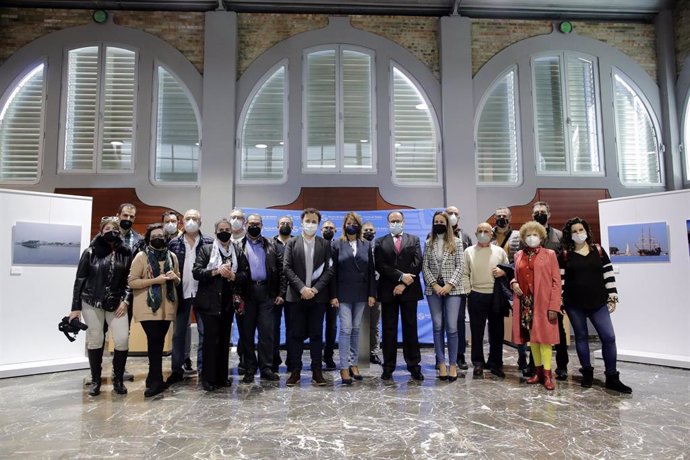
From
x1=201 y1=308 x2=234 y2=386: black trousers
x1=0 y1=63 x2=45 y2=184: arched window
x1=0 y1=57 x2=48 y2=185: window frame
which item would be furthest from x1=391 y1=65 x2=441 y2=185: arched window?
x1=0 y1=63 x2=45 y2=184: arched window

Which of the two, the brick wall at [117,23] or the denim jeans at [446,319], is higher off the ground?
the brick wall at [117,23]

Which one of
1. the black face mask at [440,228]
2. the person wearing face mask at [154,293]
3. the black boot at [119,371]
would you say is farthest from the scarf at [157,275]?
the black face mask at [440,228]

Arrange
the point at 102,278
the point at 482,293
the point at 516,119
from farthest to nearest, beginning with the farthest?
1. the point at 516,119
2. the point at 482,293
3. the point at 102,278

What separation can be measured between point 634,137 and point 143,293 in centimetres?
792

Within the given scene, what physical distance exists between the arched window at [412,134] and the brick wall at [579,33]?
1.14 metres

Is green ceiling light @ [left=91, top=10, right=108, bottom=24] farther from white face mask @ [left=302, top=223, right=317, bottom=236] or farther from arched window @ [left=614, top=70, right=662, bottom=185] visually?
arched window @ [left=614, top=70, right=662, bottom=185]

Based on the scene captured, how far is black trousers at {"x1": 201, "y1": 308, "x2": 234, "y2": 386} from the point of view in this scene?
358cm

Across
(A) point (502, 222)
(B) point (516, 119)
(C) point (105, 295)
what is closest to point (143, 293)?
A: (C) point (105, 295)

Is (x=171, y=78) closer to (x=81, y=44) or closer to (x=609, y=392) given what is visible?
(x=81, y=44)

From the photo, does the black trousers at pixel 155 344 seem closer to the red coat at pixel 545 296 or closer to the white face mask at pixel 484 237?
the white face mask at pixel 484 237

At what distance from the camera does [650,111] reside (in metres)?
7.23

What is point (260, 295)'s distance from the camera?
384cm

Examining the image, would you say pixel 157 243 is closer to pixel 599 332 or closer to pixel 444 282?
pixel 444 282

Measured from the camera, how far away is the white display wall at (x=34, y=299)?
426cm
